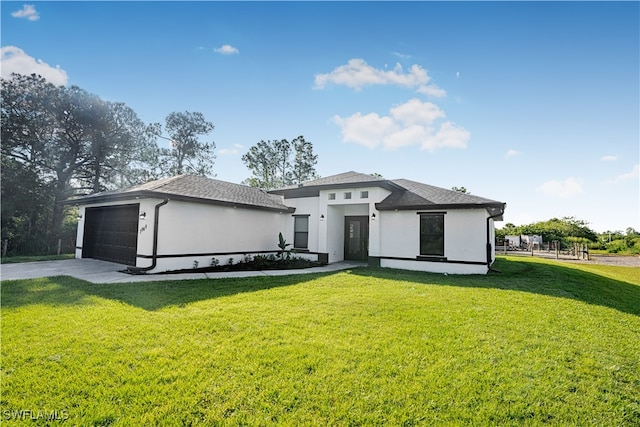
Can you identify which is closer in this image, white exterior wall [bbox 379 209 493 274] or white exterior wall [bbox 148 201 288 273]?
white exterior wall [bbox 148 201 288 273]

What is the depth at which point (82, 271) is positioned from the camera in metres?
9.68

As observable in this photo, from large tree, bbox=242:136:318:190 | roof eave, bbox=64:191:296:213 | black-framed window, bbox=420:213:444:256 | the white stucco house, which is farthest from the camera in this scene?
large tree, bbox=242:136:318:190

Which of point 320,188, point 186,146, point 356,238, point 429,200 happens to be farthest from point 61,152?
point 429,200

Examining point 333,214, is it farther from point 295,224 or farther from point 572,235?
point 572,235

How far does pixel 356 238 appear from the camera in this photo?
14.6 m

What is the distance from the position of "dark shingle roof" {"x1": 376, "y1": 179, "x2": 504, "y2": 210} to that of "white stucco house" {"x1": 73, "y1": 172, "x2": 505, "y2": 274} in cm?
4

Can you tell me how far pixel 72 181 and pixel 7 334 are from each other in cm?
2569

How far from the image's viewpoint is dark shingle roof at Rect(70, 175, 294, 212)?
1002 cm

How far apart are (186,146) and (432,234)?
1091 inches

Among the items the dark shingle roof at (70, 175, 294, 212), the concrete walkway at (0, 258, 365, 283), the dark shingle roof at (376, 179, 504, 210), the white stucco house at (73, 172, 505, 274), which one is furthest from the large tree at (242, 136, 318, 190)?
the concrete walkway at (0, 258, 365, 283)

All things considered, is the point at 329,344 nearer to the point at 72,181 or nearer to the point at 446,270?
the point at 446,270

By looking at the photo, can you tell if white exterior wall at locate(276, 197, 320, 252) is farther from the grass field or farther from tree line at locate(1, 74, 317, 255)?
tree line at locate(1, 74, 317, 255)

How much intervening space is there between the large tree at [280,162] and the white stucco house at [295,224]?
20.8 m

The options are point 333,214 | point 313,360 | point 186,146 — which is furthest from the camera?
point 186,146
